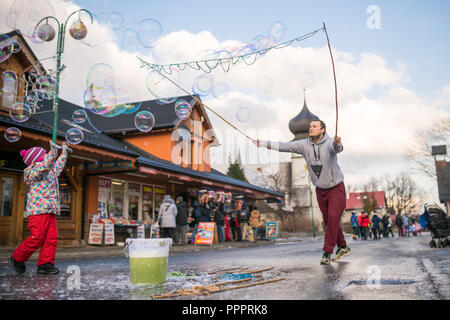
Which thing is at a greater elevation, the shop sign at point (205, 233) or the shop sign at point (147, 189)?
the shop sign at point (147, 189)

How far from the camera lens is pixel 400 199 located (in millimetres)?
89188

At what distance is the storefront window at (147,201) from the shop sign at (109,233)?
304 cm

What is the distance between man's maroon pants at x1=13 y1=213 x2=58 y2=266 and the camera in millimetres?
5250

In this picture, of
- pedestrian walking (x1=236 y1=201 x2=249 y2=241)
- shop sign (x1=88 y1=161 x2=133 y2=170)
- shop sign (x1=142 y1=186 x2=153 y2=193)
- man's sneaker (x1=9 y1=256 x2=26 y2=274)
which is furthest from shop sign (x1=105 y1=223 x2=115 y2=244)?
man's sneaker (x1=9 y1=256 x2=26 y2=274)

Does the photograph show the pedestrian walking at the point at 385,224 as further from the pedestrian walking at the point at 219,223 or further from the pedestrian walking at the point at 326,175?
the pedestrian walking at the point at 326,175

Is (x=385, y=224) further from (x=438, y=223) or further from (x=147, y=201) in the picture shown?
(x=438, y=223)

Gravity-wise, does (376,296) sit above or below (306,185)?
below

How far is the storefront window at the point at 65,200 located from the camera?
14.9 metres

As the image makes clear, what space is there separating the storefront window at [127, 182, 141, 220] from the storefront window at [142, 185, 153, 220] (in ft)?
1.43

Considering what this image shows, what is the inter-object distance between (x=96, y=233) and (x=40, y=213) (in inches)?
399

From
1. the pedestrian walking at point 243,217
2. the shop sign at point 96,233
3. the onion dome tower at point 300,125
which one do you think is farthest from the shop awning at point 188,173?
the onion dome tower at point 300,125

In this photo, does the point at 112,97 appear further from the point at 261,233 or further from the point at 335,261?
the point at 261,233
